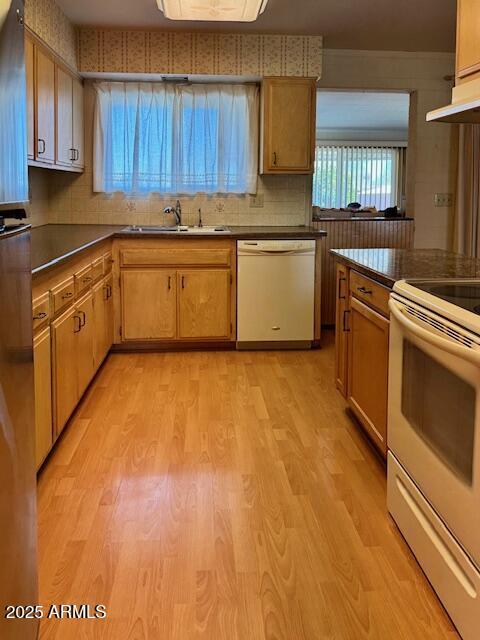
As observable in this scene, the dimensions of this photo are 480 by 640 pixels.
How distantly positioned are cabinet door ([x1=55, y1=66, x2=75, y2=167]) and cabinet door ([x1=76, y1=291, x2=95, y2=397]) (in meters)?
1.16

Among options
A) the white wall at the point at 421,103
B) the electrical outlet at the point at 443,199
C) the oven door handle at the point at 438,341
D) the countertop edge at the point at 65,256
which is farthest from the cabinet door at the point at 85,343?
the electrical outlet at the point at 443,199

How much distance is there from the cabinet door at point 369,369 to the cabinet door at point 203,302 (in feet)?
5.81

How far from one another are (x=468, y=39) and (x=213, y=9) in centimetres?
152

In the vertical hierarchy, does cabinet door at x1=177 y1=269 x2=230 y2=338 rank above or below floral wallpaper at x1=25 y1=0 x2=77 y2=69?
below

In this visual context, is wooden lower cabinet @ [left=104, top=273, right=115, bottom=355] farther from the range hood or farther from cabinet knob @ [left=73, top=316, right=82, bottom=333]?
the range hood

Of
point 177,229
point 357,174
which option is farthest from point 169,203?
point 357,174

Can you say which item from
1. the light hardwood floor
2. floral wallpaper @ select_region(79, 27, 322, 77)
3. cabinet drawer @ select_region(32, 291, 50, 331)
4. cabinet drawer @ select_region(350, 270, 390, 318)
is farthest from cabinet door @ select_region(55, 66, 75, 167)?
cabinet drawer @ select_region(350, 270, 390, 318)

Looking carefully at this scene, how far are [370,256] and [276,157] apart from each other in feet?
7.03

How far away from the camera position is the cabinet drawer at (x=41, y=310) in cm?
253

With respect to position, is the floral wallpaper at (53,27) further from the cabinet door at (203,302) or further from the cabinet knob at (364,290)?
the cabinet knob at (364,290)

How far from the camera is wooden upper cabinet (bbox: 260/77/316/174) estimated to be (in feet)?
16.5

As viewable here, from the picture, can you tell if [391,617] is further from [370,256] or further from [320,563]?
[370,256]

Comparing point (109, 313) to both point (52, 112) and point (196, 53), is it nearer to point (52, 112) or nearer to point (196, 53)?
point (52, 112)

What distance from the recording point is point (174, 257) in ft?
16.0
